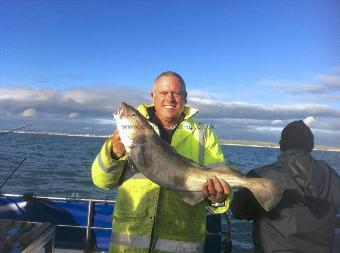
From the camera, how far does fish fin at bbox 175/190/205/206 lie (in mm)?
4617

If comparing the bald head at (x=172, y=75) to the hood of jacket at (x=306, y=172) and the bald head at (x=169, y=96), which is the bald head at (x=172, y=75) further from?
the hood of jacket at (x=306, y=172)

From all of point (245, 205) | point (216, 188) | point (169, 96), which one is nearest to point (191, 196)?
point (216, 188)

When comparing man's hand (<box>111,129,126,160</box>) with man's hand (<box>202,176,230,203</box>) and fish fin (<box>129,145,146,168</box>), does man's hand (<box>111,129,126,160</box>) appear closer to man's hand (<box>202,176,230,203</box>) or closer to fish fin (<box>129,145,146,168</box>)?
fish fin (<box>129,145,146,168</box>)

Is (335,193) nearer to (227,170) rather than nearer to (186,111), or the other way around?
(227,170)

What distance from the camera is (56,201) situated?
7227 millimetres

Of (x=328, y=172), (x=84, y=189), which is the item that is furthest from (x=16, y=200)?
(x=84, y=189)

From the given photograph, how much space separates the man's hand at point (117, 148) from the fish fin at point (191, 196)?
83cm

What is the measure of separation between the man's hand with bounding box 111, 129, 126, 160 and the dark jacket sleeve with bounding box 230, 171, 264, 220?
159 cm

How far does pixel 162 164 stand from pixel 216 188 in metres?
0.72

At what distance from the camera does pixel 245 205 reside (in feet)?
15.9

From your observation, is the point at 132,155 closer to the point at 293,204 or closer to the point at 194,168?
the point at 194,168

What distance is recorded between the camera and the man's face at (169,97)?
488cm

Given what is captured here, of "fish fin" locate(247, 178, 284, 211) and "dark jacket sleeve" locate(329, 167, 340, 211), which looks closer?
"fish fin" locate(247, 178, 284, 211)

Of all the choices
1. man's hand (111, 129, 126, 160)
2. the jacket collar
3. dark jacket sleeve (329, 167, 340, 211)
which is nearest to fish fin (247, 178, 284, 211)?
dark jacket sleeve (329, 167, 340, 211)
